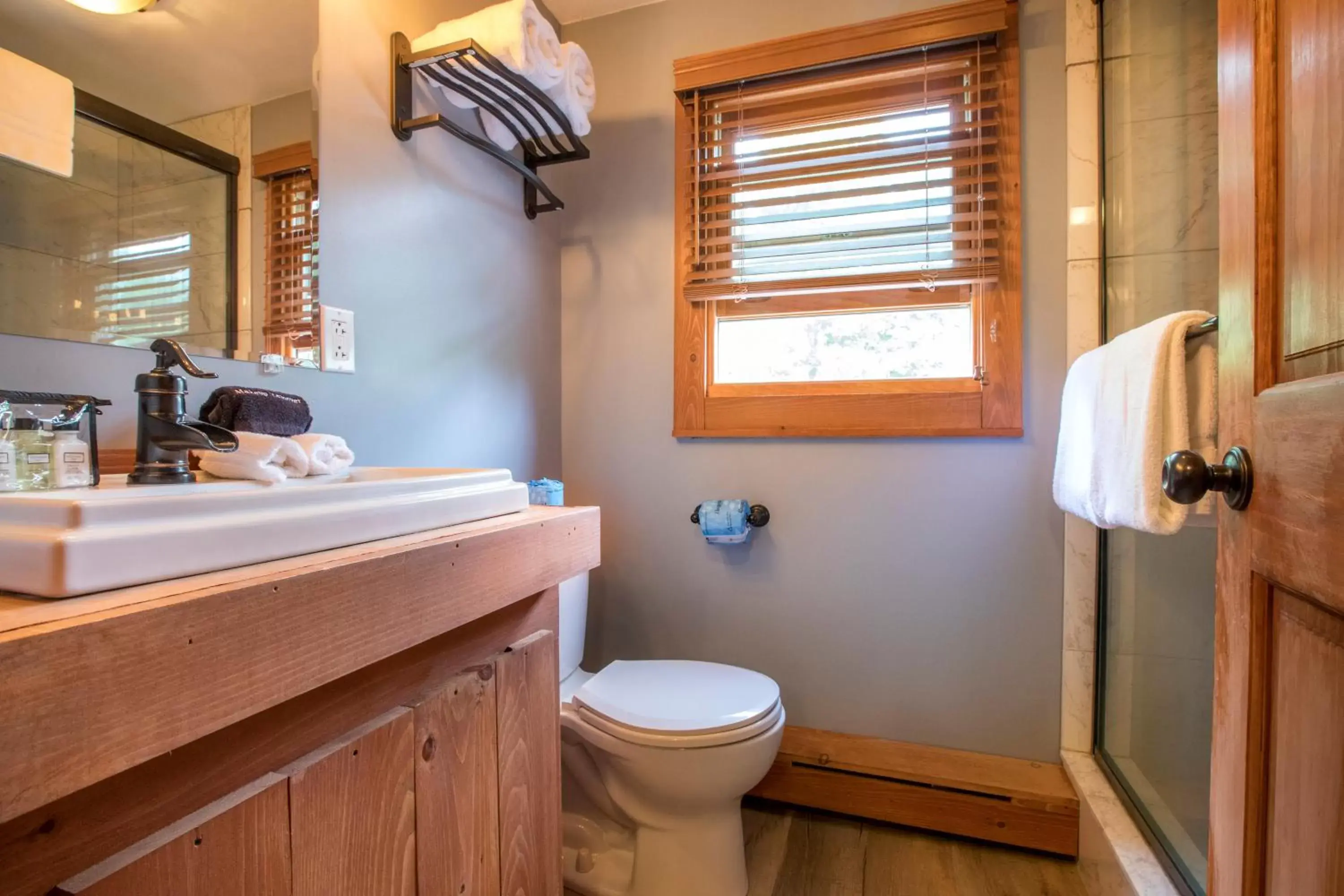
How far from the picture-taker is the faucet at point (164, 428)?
0.66m

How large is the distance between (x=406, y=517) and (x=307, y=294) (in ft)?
2.15

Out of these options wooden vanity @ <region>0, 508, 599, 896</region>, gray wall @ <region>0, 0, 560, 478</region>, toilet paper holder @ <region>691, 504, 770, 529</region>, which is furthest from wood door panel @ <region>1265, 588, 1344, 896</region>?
gray wall @ <region>0, 0, 560, 478</region>

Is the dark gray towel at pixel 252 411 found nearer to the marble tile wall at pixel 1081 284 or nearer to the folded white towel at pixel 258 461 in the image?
the folded white towel at pixel 258 461

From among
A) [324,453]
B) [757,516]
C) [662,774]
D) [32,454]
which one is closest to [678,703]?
[662,774]

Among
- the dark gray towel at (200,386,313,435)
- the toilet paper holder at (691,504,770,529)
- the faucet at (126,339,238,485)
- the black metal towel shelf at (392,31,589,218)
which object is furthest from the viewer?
the toilet paper holder at (691,504,770,529)

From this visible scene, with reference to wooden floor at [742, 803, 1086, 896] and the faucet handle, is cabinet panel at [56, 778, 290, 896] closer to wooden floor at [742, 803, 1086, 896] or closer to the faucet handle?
the faucet handle

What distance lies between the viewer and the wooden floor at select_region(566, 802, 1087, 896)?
139 centimetres

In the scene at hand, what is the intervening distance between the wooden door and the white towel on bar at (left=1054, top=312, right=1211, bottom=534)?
Result: 307mm

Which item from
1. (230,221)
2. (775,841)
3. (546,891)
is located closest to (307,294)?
(230,221)

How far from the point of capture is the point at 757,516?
5.79 feet

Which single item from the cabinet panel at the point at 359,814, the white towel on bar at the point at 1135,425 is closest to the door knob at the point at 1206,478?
the white towel on bar at the point at 1135,425

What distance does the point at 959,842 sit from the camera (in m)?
1.55

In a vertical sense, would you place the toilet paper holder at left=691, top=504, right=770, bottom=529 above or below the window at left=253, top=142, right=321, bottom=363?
below

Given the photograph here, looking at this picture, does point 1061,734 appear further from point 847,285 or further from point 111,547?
point 111,547
